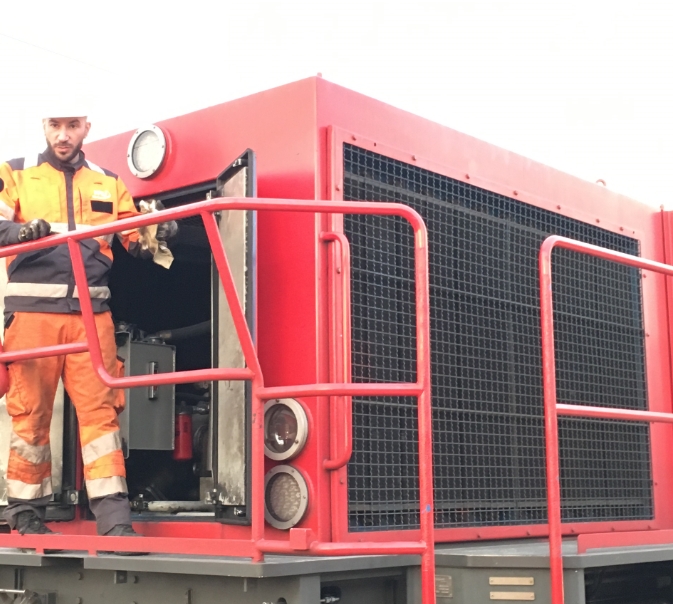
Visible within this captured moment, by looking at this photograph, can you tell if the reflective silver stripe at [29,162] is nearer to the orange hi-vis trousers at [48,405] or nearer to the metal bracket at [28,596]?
the orange hi-vis trousers at [48,405]

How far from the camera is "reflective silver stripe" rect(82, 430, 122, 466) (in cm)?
347

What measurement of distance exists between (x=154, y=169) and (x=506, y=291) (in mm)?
1436

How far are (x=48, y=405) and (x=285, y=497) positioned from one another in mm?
923

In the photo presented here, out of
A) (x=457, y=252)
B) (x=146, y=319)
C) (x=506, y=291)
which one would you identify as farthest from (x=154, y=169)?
(x=506, y=291)

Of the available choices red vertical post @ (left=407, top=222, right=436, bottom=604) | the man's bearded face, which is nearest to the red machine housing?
the man's bearded face

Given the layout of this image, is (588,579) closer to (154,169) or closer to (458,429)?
(458,429)

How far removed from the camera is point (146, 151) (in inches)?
158

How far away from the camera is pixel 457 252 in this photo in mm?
3859

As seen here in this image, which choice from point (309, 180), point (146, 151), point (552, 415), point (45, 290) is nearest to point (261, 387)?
point (552, 415)

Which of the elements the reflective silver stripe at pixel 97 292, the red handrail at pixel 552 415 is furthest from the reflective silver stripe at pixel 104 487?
the red handrail at pixel 552 415

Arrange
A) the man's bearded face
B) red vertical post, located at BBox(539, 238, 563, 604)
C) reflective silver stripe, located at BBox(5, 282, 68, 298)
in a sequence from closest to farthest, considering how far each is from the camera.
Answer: red vertical post, located at BBox(539, 238, 563, 604) < reflective silver stripe, located at BBox(5, 282, 68, 298) < the man's bearded face

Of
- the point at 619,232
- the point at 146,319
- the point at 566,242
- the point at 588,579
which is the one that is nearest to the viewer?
the point at 566,242

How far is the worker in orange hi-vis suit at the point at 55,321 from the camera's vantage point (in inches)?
136

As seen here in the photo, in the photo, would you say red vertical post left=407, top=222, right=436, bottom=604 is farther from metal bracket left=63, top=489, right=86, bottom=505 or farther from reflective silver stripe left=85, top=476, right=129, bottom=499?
metal bracket left=63, top=489, right=86, bottom=505
